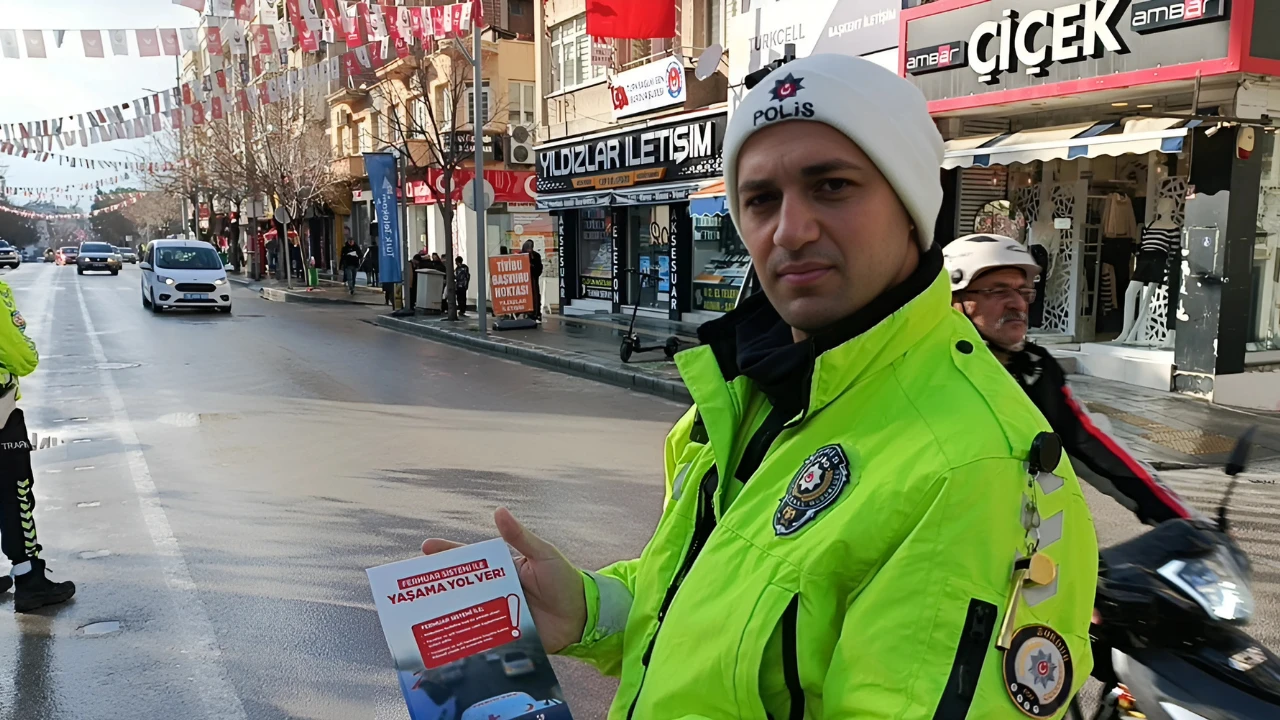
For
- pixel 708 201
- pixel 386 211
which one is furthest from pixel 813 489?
pixel 386 211

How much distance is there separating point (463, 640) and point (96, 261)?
2187 inches

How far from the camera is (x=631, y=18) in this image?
17.4m

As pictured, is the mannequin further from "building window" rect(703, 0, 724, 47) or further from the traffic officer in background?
the traffic officer in background

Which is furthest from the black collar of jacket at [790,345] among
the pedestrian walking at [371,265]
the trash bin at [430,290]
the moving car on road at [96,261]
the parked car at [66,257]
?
the parked car at [66,257]

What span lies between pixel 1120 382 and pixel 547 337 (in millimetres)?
9497

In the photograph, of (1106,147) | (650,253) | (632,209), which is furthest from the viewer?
(632,209)

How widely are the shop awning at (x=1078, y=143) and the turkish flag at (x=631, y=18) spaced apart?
767 cm

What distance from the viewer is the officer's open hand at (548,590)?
1.65 metres

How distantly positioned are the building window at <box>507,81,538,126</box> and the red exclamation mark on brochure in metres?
29.6

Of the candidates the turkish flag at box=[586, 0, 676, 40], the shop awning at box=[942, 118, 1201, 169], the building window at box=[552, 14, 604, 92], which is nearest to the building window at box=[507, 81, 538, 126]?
the building window at box=[552, 14, 604, 92]

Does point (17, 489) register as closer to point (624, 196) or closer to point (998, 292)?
point (998, 292)

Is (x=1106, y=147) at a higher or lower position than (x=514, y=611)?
higher

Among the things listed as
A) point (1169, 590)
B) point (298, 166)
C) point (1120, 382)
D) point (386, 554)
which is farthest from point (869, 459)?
point (298, 166)

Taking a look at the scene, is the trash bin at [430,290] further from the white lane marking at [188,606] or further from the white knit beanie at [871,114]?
the white knit beanie at [871,114]
